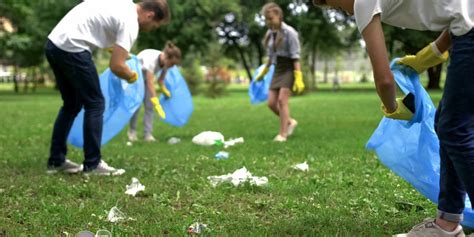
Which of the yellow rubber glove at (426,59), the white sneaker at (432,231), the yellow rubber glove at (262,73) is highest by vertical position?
the yellow rubber glove at (426,59)

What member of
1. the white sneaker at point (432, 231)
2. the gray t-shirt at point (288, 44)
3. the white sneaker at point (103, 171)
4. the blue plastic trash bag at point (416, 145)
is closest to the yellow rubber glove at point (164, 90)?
the gray t-shirt at point (288, 44)

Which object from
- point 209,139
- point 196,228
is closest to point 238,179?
point 196,228

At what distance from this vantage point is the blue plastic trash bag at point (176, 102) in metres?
8.15

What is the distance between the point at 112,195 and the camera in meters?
3.70

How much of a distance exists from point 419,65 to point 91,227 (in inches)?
71.1

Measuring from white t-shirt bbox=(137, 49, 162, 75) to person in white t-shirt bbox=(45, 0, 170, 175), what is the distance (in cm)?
263

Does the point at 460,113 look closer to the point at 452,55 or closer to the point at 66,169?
the point at 452,55

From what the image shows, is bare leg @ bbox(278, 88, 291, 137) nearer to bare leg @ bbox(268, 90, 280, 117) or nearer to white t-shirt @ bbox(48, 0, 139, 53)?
bare leg @ bbox(268, 90, 280, 117)

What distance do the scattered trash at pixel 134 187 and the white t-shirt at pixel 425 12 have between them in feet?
6.71

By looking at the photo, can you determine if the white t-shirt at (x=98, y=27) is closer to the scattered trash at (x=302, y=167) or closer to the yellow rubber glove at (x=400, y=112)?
the scattered trash at (x=302, y=167)

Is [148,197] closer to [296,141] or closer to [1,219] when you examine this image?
[1,219]

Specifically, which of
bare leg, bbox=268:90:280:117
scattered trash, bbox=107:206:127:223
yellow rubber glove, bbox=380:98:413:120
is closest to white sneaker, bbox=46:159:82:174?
scattered trash, bbox=107:206:127:223

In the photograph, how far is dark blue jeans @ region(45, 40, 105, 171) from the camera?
442 centimetres

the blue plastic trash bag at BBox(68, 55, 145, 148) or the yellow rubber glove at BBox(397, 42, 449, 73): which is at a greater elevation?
the yellow rubber glove at BBox(397, 42, 449, 73)
